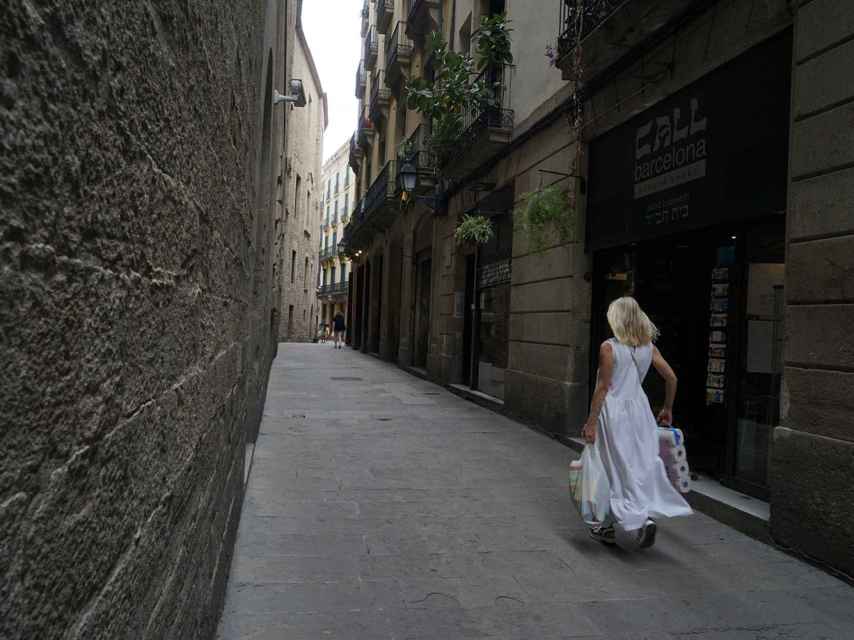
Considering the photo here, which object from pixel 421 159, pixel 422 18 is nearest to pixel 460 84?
pixel 421 159

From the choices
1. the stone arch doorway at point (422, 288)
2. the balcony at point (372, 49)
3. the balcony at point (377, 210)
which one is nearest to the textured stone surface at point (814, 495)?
the stone arch doorway at point (422, 288)

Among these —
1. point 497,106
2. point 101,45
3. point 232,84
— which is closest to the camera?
point 101,45

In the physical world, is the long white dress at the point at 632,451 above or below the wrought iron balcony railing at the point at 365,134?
below

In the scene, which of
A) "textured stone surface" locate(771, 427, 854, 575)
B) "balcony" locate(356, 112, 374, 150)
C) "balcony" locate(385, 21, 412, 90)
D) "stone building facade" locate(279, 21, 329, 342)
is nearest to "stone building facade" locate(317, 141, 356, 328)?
"stone building facade" locate(279, 21, 329, 342)

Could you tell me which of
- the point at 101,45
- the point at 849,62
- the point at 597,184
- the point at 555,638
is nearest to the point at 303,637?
the point at 555,638

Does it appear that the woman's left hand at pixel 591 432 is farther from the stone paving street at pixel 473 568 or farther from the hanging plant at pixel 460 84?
the hanging plant at pixel 460 84

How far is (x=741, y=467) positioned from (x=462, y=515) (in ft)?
7.73

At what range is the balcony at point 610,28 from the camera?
653cm

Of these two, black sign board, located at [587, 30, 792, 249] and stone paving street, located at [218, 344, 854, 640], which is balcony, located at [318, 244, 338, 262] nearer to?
black sign board, located at [587, 30, 792, 249]

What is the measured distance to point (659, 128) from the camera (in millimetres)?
7203

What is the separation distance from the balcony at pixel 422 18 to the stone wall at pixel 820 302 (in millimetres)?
13431

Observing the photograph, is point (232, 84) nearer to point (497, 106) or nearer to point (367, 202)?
point (497, 106)

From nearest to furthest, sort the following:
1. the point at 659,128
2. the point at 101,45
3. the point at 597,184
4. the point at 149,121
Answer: the point at 101,45
the point at 149,121
the point at 659,128
the point at 597,184

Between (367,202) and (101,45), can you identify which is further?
(367,202)
